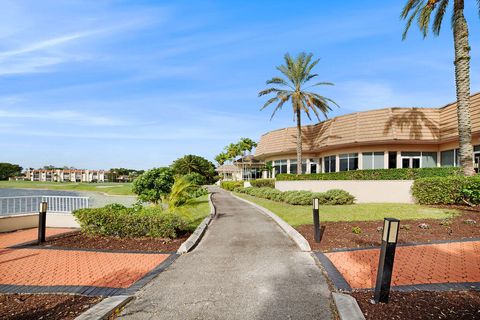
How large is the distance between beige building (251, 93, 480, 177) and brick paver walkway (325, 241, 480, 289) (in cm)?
1499

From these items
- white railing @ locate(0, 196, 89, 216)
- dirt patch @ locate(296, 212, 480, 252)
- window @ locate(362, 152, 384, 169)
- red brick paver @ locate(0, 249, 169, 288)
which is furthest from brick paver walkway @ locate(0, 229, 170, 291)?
window @ locate(362, 152, 384, 169)

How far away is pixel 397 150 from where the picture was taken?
22.7 m

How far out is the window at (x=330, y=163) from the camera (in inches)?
1051

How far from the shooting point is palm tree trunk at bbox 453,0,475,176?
15164 mm

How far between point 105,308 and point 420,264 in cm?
625

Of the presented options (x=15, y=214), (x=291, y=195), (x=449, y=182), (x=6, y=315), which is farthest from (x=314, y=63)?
(x=6, y=315)

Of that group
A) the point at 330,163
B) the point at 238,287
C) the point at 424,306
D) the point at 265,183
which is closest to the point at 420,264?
the point at 424,306

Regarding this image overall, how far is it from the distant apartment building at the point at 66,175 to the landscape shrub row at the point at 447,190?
17871 centimetres

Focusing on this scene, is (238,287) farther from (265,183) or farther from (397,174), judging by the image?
(265,183)

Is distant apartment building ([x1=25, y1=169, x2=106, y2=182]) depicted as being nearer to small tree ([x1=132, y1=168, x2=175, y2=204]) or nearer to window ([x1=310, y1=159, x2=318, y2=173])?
window ([x1=310, y1=159, x2=318, y2=173])

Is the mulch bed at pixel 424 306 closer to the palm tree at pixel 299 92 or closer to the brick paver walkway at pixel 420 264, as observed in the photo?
the brick paver walkway at pixel 420 264

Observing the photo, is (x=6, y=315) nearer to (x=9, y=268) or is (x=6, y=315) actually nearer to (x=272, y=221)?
(x=9, y=268)

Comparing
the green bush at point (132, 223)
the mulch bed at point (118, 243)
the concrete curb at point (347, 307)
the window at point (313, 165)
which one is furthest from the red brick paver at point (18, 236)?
the window at point (313, 165)

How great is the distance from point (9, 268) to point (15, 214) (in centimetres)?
750
